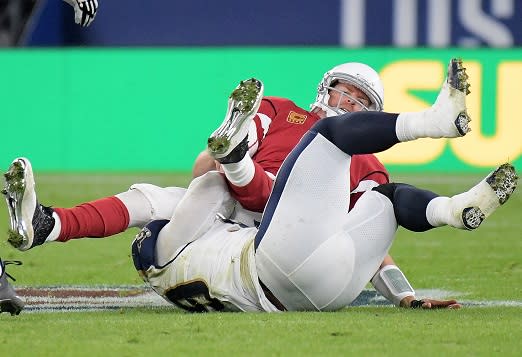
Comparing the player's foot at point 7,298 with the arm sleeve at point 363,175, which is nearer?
the player's foot at point 7,298

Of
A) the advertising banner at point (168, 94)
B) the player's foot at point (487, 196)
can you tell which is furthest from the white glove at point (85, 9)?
the advertising banner at point (168, 94)

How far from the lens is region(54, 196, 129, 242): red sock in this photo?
5.29 meters

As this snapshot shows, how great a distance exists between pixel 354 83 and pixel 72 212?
128 cm

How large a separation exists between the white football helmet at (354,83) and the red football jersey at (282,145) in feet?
0.47

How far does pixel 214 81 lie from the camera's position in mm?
13156

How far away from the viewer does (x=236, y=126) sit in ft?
16.6

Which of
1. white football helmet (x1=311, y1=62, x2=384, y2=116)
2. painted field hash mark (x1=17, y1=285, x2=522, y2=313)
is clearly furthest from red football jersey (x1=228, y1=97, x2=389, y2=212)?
painted field hash mark (x1=17, y1=285, x2=522, y2=313)

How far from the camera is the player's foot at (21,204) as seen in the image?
199 inches

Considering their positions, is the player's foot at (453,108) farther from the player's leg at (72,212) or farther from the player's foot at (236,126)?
the player's leg at (72,212)

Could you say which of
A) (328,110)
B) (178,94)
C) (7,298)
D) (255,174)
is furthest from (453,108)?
(178,94)

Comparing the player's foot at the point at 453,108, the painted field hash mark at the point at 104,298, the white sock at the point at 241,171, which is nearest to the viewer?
the player's foot at the point at 453,108

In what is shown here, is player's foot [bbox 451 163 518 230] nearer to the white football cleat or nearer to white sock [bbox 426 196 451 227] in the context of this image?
white sock [bbox 426 196 451 227]

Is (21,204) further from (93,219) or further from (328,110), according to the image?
(328,110)

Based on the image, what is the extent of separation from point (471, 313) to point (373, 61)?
25.9ft
